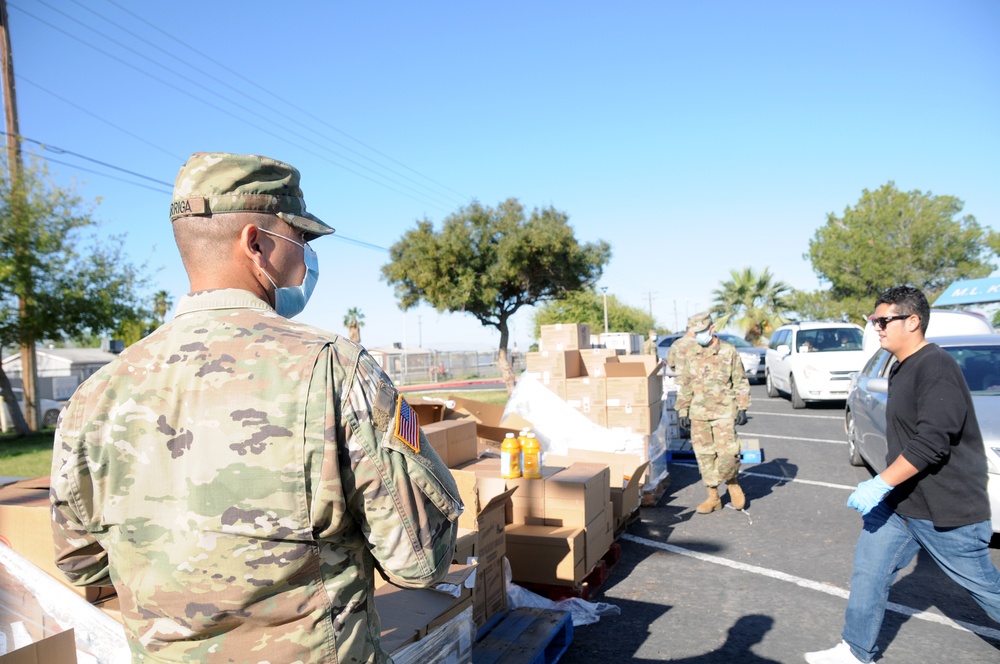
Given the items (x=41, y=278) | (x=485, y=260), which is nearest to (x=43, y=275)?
(x=41, y=278)

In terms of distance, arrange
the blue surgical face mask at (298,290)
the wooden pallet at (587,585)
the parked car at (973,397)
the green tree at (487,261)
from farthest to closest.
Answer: the green tree at (487,261), the parked car at (973,397), the wooden pallet at (587,585), the blue surgical face mask at (298,290)

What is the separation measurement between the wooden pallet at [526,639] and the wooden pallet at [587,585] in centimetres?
49

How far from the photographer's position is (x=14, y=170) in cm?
1426

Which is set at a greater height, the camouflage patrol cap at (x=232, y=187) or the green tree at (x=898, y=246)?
the green tree at (x=898, y=246)

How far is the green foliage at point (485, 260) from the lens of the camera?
1852 centimetres

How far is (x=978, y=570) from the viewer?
3127 mm

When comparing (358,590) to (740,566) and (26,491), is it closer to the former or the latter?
(26,491)

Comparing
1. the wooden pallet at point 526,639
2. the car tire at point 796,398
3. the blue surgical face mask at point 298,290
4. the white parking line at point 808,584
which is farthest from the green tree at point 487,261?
the blue surgical face mask at point 298,290

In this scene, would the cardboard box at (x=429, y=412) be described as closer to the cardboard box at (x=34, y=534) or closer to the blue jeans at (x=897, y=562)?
the cardboard box at (x=34, y=534)

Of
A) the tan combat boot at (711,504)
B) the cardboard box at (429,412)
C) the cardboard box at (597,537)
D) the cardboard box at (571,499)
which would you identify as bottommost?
the tan combat boot at (711,504)

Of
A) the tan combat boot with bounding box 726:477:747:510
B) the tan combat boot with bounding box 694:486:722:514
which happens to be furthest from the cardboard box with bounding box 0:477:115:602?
the tan combat boot with bounding box 726:477:747:510

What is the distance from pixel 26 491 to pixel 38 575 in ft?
2.26

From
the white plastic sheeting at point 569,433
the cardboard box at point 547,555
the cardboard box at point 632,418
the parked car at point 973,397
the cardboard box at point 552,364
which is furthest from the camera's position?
the cardboard box at point 552,364

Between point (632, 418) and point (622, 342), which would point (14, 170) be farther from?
point (632, 418)
